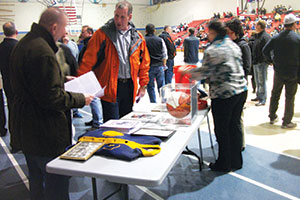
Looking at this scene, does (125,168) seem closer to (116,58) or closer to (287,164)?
(116,58)

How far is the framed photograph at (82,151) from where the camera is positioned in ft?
4.74

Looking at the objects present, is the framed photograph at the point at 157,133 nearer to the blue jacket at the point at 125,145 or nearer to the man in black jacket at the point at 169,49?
the blue jacket at the point at 125,145

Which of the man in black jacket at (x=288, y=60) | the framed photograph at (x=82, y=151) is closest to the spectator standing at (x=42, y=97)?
the framed photograph at (x=82, y=151)

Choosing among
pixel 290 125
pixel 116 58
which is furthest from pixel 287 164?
pixel 116 58

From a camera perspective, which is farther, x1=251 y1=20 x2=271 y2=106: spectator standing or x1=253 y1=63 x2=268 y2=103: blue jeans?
x1=253 y1=63 x2=268 y2=103: blue jeans

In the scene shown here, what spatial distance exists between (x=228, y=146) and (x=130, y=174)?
168 centimetres

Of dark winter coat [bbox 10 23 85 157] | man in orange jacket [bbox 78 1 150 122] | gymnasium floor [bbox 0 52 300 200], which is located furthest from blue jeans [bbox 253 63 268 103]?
dark winter coat [bbox 10 23 85 157]

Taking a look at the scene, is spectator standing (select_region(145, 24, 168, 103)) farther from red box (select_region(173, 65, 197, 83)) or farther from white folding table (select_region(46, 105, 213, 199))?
white folding table (select_region(46, 105, 213, 199))

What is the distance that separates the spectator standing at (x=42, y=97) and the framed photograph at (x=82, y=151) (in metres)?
0.14

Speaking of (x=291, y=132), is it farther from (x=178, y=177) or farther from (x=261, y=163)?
(x=178, y=177)

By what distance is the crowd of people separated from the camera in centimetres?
147

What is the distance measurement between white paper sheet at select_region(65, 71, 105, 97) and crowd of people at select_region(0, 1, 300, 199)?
91mm

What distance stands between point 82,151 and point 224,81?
146 centimetres

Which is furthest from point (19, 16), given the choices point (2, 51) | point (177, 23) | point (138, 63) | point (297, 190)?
point (297, 190)
